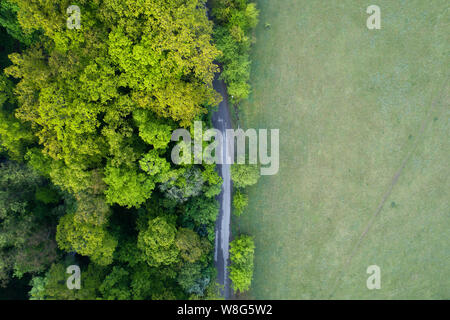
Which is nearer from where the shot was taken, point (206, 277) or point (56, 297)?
point (56, 297)

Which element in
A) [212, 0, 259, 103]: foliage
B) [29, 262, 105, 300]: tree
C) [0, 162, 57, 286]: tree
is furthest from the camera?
[212, 0, 259, 103]: foliage

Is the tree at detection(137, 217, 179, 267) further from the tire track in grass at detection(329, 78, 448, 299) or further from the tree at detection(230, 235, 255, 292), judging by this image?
the tire track in grass at detection(329, 78, 448, 299)

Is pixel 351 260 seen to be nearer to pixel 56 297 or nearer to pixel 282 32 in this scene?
pixel 282 32

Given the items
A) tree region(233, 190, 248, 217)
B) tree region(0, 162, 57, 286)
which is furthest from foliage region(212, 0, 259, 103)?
tree region(0, 162, 57, 286)

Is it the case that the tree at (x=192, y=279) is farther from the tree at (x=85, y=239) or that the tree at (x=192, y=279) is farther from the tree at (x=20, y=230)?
the tree at (x=20, y=230)

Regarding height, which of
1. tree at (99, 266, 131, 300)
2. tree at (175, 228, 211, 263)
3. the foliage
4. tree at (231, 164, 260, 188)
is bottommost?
tree at (99, 266, 131, 300)

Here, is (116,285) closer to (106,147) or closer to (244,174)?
(106,147)
